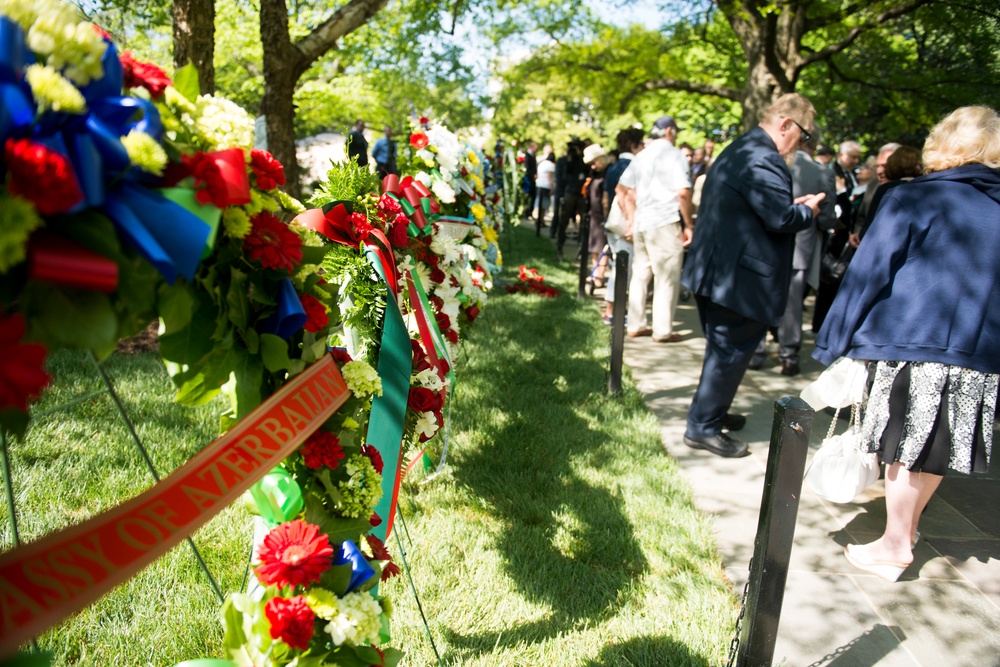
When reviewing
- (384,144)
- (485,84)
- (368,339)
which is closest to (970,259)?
(368,339)

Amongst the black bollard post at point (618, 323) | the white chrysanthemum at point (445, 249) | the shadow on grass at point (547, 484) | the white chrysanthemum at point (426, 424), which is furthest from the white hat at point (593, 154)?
the white chrysanthemum at point (426, 424)

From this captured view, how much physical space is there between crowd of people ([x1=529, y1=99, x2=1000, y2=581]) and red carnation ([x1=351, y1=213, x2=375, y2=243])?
94.8 inches

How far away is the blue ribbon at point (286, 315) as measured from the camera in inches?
61.9

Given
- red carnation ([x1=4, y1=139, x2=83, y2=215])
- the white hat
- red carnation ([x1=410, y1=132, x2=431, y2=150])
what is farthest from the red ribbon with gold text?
the white hat

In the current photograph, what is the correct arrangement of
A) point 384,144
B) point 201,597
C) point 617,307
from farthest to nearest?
point 384,144 < point 617,307 < point 201,597

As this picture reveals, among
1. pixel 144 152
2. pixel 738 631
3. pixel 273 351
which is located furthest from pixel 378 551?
pixel 738 631

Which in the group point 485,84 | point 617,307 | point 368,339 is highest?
point 485,84

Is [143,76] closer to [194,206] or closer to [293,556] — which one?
[194,206]

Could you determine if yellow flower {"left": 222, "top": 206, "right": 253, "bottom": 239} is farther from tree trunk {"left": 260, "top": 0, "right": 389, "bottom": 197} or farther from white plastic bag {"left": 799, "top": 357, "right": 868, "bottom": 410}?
tree trunk {"left": 260, "top": 0, "right": 389, "bottom": 197}

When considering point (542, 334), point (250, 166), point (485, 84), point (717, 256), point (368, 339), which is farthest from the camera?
point (485, 84)

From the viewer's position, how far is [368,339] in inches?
121

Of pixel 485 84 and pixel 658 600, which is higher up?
pixel 485 84

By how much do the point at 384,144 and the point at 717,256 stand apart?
1171 centimetres

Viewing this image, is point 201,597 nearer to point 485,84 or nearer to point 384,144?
point 384,144
